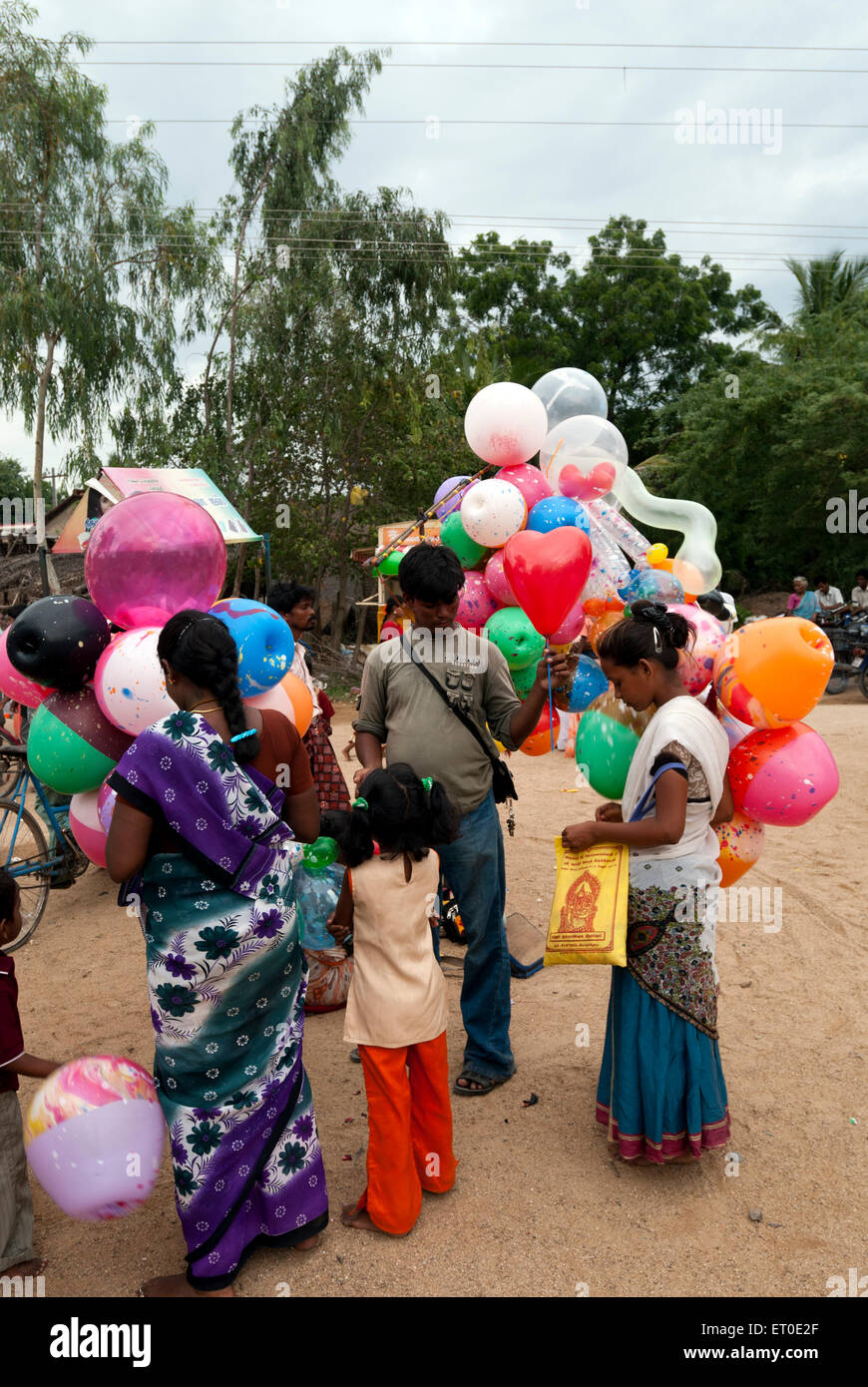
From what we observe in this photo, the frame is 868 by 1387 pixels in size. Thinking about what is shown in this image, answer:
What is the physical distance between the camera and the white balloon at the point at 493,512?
12.0 feet

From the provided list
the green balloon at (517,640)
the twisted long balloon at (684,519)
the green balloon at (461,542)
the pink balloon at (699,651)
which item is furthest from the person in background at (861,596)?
the pink balloon at (699,651)

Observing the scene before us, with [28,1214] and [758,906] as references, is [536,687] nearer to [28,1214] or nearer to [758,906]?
[28,1214]

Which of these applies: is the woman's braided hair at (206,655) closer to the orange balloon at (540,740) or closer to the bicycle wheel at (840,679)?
the orange balloon at (540,740)

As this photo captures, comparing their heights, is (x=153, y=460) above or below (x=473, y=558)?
above

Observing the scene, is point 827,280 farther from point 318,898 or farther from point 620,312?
point 318,898

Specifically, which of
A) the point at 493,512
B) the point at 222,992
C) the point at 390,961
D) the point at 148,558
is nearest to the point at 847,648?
the point at 493,512

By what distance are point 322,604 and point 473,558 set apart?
14.0 m

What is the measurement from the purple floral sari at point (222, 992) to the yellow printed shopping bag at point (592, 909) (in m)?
0.78

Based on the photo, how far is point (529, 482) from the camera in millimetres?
3939

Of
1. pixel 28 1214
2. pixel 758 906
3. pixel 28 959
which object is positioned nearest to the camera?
pixel 28 1214

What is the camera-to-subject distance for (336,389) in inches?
575

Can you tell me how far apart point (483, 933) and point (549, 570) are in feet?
4.25

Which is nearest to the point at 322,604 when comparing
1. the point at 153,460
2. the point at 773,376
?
the point at 153,460

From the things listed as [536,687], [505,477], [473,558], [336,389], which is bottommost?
[536,687]
